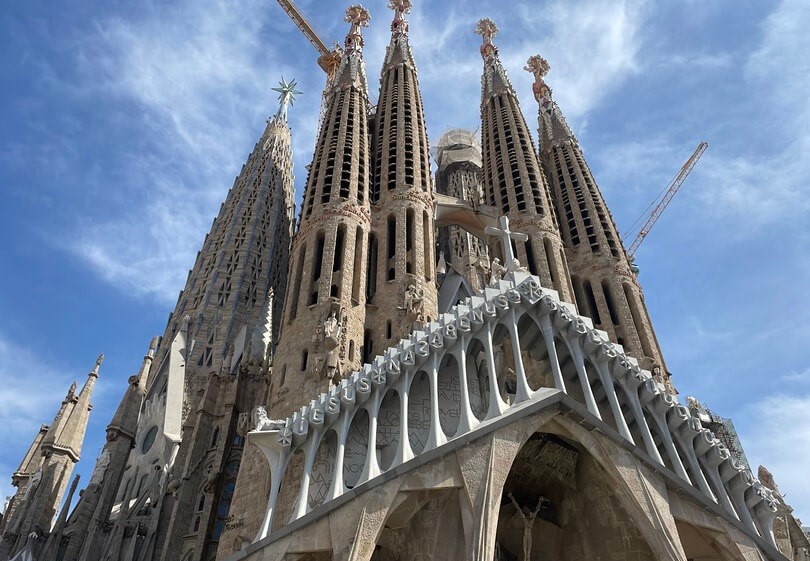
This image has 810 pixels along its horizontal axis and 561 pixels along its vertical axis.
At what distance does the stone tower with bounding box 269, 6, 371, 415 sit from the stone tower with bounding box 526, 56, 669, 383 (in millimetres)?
10084

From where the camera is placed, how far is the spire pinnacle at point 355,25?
35.9 m

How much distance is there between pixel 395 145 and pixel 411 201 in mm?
4291

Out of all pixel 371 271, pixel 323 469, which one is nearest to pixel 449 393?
pixel 323 469

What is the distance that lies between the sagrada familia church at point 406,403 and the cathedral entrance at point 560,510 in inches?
2.1

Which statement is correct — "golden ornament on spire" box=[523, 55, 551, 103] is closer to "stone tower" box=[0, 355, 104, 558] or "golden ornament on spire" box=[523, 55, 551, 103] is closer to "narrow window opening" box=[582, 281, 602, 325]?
"narrow window opening" box=[582, 281, 602, 325]

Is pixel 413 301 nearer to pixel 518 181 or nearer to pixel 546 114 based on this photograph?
pixel 518 181

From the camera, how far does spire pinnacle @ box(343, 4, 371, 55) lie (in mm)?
35875

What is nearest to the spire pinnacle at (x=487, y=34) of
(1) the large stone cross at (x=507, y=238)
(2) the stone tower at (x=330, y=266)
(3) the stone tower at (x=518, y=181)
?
(3) the stone tower at (x=518, y=181)

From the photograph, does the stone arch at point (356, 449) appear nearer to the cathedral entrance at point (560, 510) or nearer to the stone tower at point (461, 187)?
the cathedral entrance at point (560, 510)

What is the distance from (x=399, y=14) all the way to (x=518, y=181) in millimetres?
16153

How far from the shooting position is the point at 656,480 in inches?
583

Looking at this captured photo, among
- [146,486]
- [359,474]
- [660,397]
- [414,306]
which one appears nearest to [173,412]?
[146,486]

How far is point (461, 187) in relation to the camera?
1844 inches

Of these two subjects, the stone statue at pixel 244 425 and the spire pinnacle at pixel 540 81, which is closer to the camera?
the stone statue at pixel 244 425
